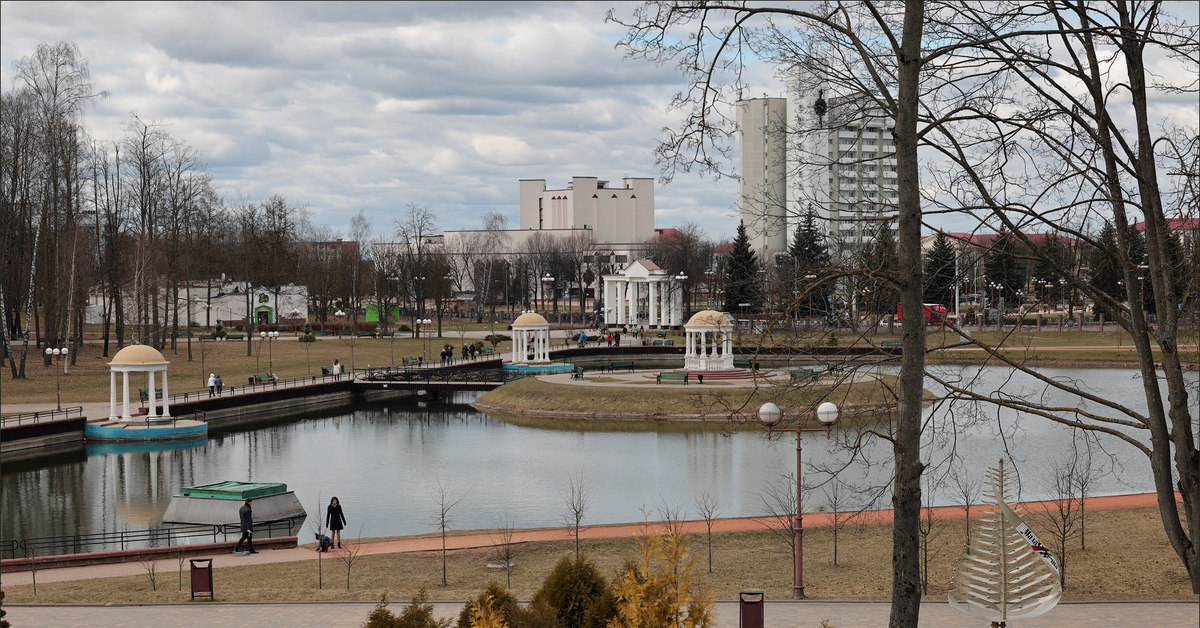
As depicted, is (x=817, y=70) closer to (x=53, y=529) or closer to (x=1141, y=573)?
(x=1141, y=573)

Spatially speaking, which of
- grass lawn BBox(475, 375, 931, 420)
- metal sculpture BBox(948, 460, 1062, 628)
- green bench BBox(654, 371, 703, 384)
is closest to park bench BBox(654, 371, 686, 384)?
green bench BBox(654, 371, 703, 384)

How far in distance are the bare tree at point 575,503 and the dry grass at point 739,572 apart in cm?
137

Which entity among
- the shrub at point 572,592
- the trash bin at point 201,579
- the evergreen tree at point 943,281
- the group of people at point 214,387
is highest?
the evergreen tree at point 943,281

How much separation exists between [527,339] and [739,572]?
4674 centimetres

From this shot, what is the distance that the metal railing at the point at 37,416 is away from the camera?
40.6 m

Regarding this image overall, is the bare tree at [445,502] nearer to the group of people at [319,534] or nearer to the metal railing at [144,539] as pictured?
the group of people at [319,534]

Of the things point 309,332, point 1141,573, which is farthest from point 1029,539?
point 309,332

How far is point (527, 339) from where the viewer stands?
216 ft

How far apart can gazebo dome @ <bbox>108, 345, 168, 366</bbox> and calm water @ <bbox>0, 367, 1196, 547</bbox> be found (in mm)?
3615

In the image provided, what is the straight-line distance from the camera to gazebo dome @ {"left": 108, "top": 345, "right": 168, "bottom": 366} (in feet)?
138

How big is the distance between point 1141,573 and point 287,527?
18.7 metres

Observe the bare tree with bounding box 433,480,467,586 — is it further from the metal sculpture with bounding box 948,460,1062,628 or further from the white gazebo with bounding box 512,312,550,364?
the white gazebo with bounding box 512,312,550,364

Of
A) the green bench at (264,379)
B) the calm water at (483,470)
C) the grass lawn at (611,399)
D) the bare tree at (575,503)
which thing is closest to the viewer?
the bare tree at (575,503)

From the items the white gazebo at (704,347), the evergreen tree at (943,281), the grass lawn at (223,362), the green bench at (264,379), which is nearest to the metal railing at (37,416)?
the grass lawn at (223,362)
